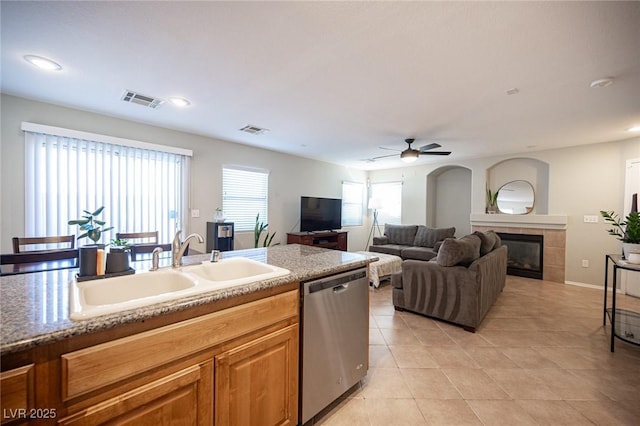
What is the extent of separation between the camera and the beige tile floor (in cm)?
166

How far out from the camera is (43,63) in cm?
213

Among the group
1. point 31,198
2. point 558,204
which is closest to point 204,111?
point 31,198

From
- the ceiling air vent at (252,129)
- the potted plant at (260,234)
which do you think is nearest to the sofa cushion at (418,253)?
the potted plant at (260,234)

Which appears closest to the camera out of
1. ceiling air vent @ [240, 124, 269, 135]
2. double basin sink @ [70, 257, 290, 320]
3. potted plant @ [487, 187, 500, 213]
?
double basin sink @ [70, 257, 290, 320]

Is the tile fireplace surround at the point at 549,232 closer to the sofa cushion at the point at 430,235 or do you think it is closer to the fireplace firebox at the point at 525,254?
the fireplace firebox at the point at 525,254

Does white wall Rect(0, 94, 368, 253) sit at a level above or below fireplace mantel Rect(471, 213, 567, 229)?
above

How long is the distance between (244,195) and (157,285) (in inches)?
142

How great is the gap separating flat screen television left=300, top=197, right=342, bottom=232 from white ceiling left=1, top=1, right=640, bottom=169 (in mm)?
2409

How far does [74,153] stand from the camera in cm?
317

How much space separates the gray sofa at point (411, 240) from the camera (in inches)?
212

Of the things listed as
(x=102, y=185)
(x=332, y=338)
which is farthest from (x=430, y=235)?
(x=102, y=185)

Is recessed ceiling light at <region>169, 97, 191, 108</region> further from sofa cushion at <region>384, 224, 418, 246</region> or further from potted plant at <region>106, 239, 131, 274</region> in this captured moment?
sofa cushion at <region>384, 224, 418, 246</region>

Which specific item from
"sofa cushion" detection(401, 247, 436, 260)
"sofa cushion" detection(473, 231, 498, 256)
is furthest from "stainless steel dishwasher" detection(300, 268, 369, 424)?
"sofa cushion" detection(401, 247, 436, 260)

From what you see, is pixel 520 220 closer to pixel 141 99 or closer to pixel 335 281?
pixel 335 281
